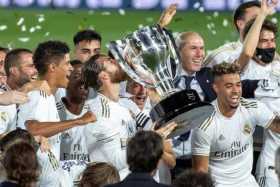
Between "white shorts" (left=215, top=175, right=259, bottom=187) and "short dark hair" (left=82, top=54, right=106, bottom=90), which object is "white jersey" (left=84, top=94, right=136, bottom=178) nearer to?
"short dark hair" (left=82, top=54, right=106, bottom=90)

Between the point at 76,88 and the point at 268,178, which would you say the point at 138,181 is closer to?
the point at 76,88

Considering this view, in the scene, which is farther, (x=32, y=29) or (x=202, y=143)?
(x=32, y=29)

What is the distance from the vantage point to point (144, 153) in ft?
23.5

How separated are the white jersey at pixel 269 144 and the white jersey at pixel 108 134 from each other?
1358 millimetres

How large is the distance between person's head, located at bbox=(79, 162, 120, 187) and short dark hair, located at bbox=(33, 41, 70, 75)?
A: 6.03 ft

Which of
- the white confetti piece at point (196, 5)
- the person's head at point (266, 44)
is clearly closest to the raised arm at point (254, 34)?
the person's head at point (266, 44)

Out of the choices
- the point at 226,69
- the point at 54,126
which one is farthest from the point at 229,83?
the point at 54,126

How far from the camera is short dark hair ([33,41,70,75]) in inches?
369

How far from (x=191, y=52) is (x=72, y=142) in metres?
1.21

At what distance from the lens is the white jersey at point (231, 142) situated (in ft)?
31.2

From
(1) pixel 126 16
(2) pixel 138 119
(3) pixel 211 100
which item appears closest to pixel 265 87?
(3) pixel 211 100

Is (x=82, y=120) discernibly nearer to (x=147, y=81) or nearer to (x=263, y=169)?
(x=147, y=81)

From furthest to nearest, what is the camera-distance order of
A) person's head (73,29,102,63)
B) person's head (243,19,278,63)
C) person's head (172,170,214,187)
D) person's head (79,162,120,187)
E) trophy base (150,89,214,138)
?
1. person's head (73,29,102,63)
2. person's head (243,19,278,63)
3. trophy base (150,89,214,138)
4. person's head (79,162,120,187)
5. person's head (172,170,214,187)

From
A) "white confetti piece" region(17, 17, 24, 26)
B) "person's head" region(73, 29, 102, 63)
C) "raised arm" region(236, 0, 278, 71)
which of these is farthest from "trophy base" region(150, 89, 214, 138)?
"white confetti piece" region(17, 17, 24, 26)
